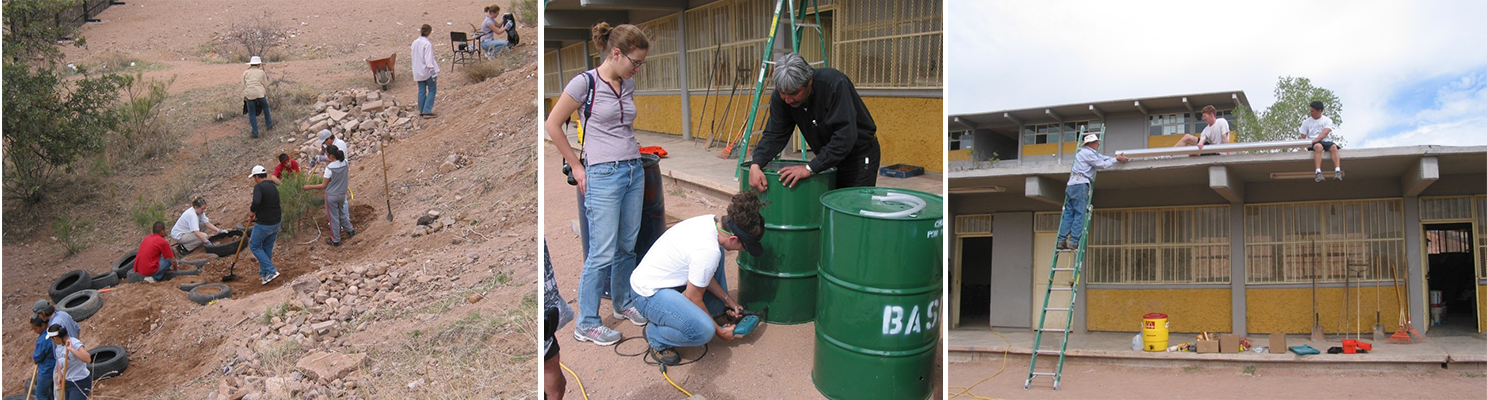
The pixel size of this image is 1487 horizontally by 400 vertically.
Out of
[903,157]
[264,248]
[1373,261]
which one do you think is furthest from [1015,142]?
[264,248]

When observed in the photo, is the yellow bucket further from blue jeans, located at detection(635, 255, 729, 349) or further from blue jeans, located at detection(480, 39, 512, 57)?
blue jeans, located at detection(480, 39, 512, 57)

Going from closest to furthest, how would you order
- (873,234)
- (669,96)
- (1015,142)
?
(873,234), (669,96), (1015,142)

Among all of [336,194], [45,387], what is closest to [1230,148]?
[336,194]

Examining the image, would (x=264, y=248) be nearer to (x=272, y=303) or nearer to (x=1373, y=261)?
(x=272, y=303)

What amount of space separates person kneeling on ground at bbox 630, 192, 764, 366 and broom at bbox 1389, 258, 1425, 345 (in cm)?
996

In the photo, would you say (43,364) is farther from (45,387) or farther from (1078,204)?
(1078,204)

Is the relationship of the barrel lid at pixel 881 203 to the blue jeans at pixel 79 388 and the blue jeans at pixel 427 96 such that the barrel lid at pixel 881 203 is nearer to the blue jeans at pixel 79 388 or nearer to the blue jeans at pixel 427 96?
the blue jeans at pixel 79 388

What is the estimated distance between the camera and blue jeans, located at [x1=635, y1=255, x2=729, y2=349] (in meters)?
3.85

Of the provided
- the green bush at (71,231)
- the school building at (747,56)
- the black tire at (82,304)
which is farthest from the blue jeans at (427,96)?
the black tire at (82,304)

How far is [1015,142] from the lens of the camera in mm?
20969

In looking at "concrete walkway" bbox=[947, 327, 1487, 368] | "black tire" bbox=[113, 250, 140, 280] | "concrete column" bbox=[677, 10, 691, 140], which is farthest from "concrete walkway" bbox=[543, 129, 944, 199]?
"black tire" bbox=[113, 250, 140, 280]

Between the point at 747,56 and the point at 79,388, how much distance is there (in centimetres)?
768

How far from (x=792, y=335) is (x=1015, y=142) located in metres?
17.9

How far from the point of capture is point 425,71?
584 inches
